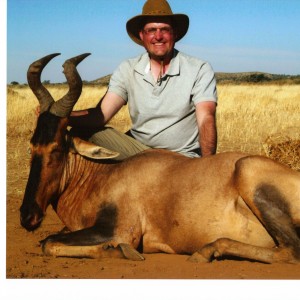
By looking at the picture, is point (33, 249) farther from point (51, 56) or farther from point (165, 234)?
point (51, 56)

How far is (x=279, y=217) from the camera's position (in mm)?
5598

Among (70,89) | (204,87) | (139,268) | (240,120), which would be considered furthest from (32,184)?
(240,120)

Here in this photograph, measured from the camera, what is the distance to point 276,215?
18.4 ft

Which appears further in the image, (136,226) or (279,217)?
(136,226)

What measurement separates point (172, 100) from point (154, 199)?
1.86 m

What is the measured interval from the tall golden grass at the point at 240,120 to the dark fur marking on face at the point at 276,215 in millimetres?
5772

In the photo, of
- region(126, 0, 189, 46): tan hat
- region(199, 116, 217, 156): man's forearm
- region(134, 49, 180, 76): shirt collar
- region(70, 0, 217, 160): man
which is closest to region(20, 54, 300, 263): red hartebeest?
region(199, 116, 217, 156): man's forearm

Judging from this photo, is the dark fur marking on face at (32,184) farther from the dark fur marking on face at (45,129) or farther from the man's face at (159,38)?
the man's face at (159,38)

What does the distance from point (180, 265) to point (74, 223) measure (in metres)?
1.40

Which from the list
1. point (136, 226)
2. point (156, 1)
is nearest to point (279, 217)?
point (136, 226)

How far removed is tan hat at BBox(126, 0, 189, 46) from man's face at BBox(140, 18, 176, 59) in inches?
5.1

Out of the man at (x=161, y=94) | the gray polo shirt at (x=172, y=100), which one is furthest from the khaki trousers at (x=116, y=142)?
the gray polo shirt at (x=172, y=100)

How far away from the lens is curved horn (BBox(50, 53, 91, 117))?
6234 millimetres

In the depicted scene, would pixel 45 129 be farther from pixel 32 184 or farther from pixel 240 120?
pixel 240 120
